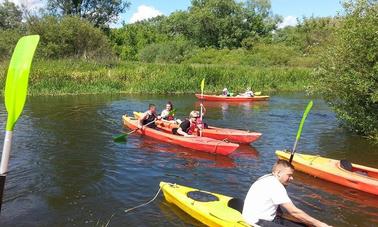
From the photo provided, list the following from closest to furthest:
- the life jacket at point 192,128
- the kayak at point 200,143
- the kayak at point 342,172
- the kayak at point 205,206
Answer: the kayak at point 205,206, the kayak at point 342,172, the kayak at point 200,143, the life jacket at point 192,128

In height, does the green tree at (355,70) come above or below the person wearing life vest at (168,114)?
above

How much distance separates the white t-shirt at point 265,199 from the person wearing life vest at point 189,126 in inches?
283

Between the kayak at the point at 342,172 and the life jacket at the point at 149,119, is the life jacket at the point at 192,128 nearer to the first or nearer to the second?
the life jacket at the point at 149,119

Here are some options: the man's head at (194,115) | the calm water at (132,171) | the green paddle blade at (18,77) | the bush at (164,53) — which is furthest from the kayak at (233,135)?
the bush at (164,53)

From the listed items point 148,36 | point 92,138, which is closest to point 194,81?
point 92,138

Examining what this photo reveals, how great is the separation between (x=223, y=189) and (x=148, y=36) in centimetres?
4924

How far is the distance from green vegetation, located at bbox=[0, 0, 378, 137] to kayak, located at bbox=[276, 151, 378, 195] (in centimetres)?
304

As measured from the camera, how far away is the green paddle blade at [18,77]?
2961 mm

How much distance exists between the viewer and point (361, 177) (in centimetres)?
913

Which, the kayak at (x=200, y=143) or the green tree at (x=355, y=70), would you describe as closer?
the kayak at (x=200, y=143)

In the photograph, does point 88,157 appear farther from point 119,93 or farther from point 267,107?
point 119,93

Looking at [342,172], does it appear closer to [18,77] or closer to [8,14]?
[18,77]

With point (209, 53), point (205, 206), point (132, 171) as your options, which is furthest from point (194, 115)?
point (209, 53)

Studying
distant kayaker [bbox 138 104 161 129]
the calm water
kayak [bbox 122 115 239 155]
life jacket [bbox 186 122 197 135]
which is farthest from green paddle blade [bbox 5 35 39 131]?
distant kayaker [bbox 138 104 161 129]
